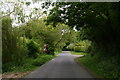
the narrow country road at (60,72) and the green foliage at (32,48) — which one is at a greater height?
the green foliage at (32,48)

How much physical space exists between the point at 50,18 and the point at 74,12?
104 inches

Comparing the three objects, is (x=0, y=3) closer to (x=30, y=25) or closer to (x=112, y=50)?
(x=30, y=25)

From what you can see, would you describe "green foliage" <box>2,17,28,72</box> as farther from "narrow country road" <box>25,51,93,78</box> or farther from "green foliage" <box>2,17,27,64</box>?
"narrow country road" <box>25,51,93,78</box>

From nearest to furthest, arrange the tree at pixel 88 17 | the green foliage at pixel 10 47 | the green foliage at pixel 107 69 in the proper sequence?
the green foliage at pixel 107 69, the tree at pixel 88 17, the green foliage at pixel 10 47

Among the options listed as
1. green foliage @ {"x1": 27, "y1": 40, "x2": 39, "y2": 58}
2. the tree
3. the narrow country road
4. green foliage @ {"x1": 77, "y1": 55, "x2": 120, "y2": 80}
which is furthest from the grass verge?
green foliage @ {"x1": 27, "y1": 40, "x2": 39, "y2": 58}

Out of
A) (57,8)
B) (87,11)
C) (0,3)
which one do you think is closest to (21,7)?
(0,3)

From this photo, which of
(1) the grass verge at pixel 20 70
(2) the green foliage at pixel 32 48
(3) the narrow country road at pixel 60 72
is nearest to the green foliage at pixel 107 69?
(3) the narrow country road at pixel 60 72

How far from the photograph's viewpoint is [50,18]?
16.3 metres

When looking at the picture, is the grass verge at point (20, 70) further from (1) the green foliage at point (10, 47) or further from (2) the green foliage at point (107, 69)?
(2) the green foliage at point (107, 69)

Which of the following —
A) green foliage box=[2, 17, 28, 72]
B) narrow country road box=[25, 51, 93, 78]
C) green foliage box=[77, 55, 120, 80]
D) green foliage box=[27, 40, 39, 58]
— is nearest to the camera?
green foliage box=[77, 55, 120, 80]

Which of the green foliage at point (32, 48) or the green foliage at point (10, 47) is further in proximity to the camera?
the green foliage at point (32, 48)

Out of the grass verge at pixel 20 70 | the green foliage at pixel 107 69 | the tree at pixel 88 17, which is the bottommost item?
the grass verge at pixel 20 70

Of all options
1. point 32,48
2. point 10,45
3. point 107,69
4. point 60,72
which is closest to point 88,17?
point 107,69

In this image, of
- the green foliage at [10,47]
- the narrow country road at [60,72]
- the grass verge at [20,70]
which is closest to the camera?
the narrow country road at [60,72]
